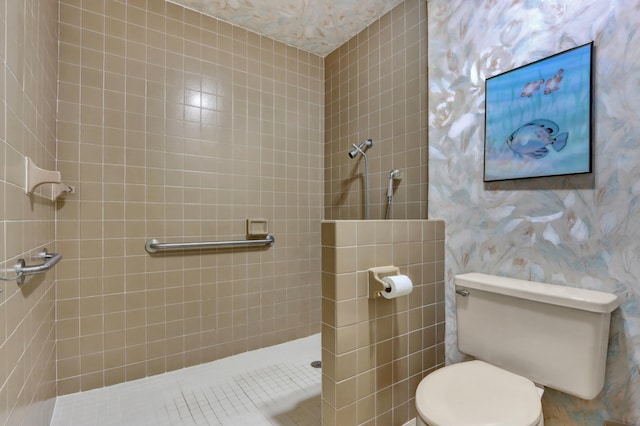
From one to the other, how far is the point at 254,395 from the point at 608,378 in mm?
1598

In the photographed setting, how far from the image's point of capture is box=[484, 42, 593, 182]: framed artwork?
1.17 metres

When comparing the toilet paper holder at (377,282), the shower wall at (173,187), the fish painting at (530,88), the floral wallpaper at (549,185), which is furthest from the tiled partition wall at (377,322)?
the shower wall at (173,187)

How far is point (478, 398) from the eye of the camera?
1026 millimetres

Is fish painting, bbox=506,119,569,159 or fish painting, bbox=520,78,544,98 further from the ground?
fish painting, bbox=520,78,544,98

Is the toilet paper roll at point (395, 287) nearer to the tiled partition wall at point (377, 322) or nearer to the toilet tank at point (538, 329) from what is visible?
the tiled partition wall at point (377, 322)

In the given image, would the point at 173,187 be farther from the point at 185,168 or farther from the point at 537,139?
the point at 537,139

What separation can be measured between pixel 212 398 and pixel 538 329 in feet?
5.31

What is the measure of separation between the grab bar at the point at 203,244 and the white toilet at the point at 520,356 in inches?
55.0

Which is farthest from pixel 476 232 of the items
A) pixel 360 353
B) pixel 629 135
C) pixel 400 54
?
pixel 400 54

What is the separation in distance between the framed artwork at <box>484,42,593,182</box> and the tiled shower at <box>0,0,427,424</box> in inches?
16.7

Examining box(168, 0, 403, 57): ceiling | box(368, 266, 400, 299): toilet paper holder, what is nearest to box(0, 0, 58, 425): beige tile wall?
box(168, 0, 403, 57): ceiling

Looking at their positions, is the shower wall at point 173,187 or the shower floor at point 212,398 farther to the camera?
the shower wall at point 173,187

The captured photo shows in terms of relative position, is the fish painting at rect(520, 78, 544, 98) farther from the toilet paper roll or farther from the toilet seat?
the toilet seat

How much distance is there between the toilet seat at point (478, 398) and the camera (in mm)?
917
